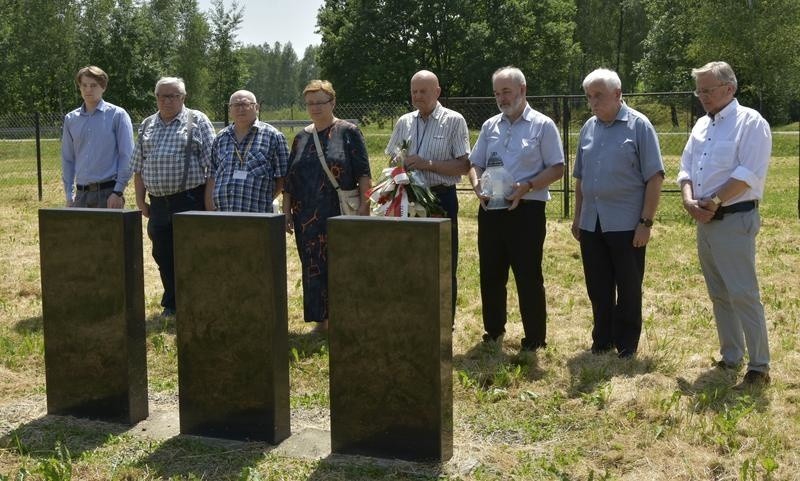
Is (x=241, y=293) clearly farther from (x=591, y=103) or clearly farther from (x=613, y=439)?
(x=591, y=103)

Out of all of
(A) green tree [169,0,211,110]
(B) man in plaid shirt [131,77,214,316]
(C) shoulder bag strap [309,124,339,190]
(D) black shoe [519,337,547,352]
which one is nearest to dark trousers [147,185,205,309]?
(B) man in plaid shirt [131,77,214,316]

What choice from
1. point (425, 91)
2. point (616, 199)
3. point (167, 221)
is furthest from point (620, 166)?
point (167, 221)

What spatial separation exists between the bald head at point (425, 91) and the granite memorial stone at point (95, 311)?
80.2 inches

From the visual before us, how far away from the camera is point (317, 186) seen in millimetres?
5973

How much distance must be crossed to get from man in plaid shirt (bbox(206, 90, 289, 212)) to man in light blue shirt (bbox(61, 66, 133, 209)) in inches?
42.9

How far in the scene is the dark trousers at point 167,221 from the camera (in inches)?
261

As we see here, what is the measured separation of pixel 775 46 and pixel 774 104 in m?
4.35

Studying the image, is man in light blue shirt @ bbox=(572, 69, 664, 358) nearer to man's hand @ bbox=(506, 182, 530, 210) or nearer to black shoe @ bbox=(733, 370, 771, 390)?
man's hand @ bbox=(506, 182, 530, 210)

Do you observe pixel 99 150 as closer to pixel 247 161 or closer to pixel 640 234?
pixel 247 161

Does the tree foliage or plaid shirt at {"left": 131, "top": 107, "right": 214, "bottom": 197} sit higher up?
the tree foliage

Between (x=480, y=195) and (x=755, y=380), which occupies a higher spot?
(x=480, y=195)

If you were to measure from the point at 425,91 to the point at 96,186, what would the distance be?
2.75m

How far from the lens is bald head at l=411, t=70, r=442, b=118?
18.9ft

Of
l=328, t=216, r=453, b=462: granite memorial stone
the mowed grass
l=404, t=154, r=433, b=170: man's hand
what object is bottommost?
the mowed grass
